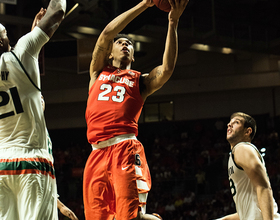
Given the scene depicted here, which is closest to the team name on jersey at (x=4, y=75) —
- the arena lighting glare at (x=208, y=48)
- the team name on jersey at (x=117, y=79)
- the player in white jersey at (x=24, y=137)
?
the player in white jersey at (x=24, y=137)

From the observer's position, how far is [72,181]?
47.2ft

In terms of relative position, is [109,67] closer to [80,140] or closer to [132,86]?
[132,86]

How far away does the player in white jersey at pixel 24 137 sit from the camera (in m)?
2.48

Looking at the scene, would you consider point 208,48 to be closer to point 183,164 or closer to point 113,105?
point 183,164

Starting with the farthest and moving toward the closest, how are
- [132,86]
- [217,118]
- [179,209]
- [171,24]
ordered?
[217,118] → [179,209] → [132,86] → [171,24]

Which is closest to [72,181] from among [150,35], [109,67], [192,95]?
[150,35]

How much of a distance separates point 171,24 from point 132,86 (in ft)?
2.37

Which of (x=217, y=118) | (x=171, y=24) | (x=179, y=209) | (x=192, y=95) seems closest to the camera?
(x=171, y=24)

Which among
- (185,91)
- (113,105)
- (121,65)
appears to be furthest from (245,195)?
(185,91)

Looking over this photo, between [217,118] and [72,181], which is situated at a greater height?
[217,118]

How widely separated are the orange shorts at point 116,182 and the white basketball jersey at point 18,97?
1.01 meters

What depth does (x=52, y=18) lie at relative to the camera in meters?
2.74

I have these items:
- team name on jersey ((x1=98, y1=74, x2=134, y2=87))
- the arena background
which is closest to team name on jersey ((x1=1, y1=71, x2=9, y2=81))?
team name on jersey ((x1=98, y1=74, x2=134, y2=87))

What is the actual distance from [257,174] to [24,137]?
2.03m
